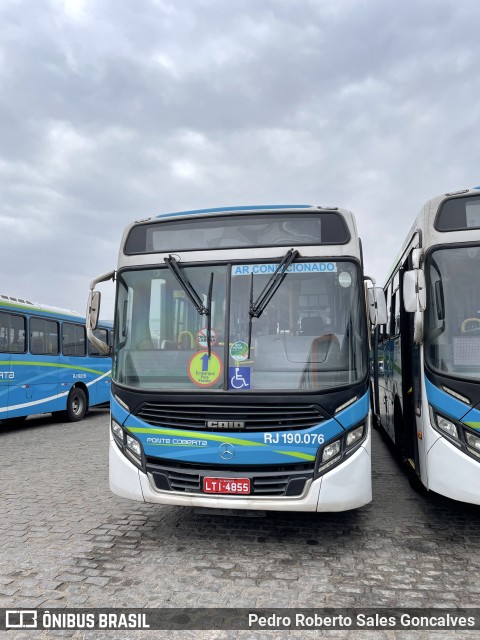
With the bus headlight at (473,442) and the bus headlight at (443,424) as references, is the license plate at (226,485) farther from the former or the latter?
the bus headlight at (473,442)

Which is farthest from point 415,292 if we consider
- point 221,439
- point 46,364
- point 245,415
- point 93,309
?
point 46,364

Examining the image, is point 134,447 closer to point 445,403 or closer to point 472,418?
point 445,403

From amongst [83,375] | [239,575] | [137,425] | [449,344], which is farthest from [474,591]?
[83,375]

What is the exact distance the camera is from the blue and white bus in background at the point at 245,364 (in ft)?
14.9

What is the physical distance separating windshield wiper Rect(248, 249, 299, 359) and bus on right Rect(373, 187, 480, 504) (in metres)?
1.14

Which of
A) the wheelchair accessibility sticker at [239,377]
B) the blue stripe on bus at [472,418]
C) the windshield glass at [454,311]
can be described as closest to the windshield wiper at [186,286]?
the wheelchair accessibility sticker at [239,377]

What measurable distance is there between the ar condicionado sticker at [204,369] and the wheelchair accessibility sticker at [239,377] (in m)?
0.11

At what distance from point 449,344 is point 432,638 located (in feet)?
8.23

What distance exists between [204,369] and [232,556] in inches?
64.9

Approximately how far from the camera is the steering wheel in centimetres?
482

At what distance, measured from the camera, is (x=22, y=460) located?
9.26 m

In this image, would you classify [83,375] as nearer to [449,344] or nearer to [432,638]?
[449,344]

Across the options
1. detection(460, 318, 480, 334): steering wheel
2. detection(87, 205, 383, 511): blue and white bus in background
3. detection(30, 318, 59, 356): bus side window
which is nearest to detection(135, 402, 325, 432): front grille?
detection(87, 205, 383, 511): blue and white bus in background

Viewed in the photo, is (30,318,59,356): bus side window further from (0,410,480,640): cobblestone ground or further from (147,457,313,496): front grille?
(147,457,313,496): front grille
